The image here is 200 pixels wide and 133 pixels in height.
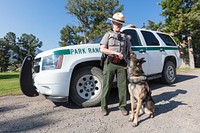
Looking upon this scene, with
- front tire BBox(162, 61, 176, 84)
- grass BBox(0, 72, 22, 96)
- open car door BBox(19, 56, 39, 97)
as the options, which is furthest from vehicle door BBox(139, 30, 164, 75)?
grass BBox(0, 72, 22, 96)

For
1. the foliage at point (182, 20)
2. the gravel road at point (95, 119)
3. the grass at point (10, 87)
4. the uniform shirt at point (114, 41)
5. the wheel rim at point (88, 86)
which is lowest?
the gravel road at point (95, 119)

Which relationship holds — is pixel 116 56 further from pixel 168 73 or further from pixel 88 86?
pixel 168 73

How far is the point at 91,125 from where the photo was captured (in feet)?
8.75

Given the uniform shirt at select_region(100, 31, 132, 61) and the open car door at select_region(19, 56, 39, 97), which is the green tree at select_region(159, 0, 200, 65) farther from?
the open car door at select_region(19, 56, 39, 97)

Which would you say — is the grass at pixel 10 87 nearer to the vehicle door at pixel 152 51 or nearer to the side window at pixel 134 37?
the side window at pixel 134 37

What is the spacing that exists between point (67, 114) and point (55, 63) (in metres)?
1.11

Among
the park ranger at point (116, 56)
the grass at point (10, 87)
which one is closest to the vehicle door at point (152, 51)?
the park ranger at point (116, 56)

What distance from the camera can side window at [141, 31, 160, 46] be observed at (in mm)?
4749

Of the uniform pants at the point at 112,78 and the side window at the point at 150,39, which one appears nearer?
the uniform pants at the point at 112,78

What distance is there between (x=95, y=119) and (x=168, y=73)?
3.71 meters

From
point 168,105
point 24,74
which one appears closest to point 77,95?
point 24,74

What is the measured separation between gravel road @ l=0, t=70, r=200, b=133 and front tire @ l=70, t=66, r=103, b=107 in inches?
7.2

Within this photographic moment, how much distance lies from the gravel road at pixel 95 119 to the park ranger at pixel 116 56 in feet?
1.23

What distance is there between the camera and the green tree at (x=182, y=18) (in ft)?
47.2
